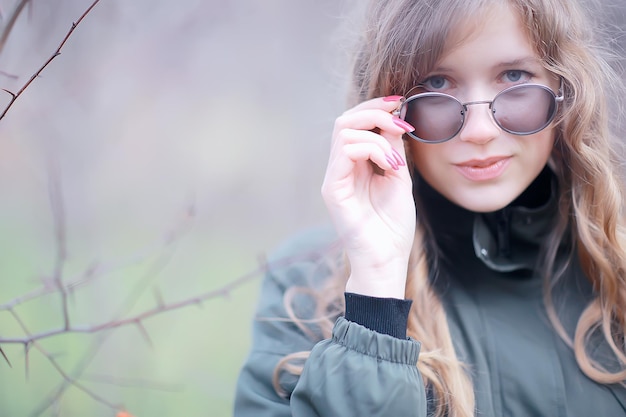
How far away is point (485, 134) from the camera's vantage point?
148 centimetres

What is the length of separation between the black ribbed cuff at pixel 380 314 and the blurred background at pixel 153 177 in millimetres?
365

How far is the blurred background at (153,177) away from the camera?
1355 mm

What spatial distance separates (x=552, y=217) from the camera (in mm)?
1777

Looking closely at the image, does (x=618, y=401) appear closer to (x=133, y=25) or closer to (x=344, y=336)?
(x=344, y=336)

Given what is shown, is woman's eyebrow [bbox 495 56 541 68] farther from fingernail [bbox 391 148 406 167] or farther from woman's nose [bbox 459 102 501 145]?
A: fingernail [bbox 391 148 406 167]

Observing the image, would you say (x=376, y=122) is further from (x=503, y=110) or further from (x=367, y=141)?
(x=503, y=110)

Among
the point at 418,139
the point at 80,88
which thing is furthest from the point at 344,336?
the point at 80,88

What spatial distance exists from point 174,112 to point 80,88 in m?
1.02

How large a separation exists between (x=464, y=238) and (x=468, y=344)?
0.32 meters

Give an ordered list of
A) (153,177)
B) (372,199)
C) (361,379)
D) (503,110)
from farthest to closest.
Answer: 1. (153,177)
2. (372,199)
3. (503,110)
4. (361,379)

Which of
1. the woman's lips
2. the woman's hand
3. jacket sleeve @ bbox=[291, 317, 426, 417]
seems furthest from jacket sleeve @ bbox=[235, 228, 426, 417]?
the woman's lips

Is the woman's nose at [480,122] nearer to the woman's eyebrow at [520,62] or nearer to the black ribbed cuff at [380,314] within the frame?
the woman's eyebrow at [520,62]

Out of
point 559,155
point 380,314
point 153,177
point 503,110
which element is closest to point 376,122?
point 503,110

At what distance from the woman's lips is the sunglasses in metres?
0.09
